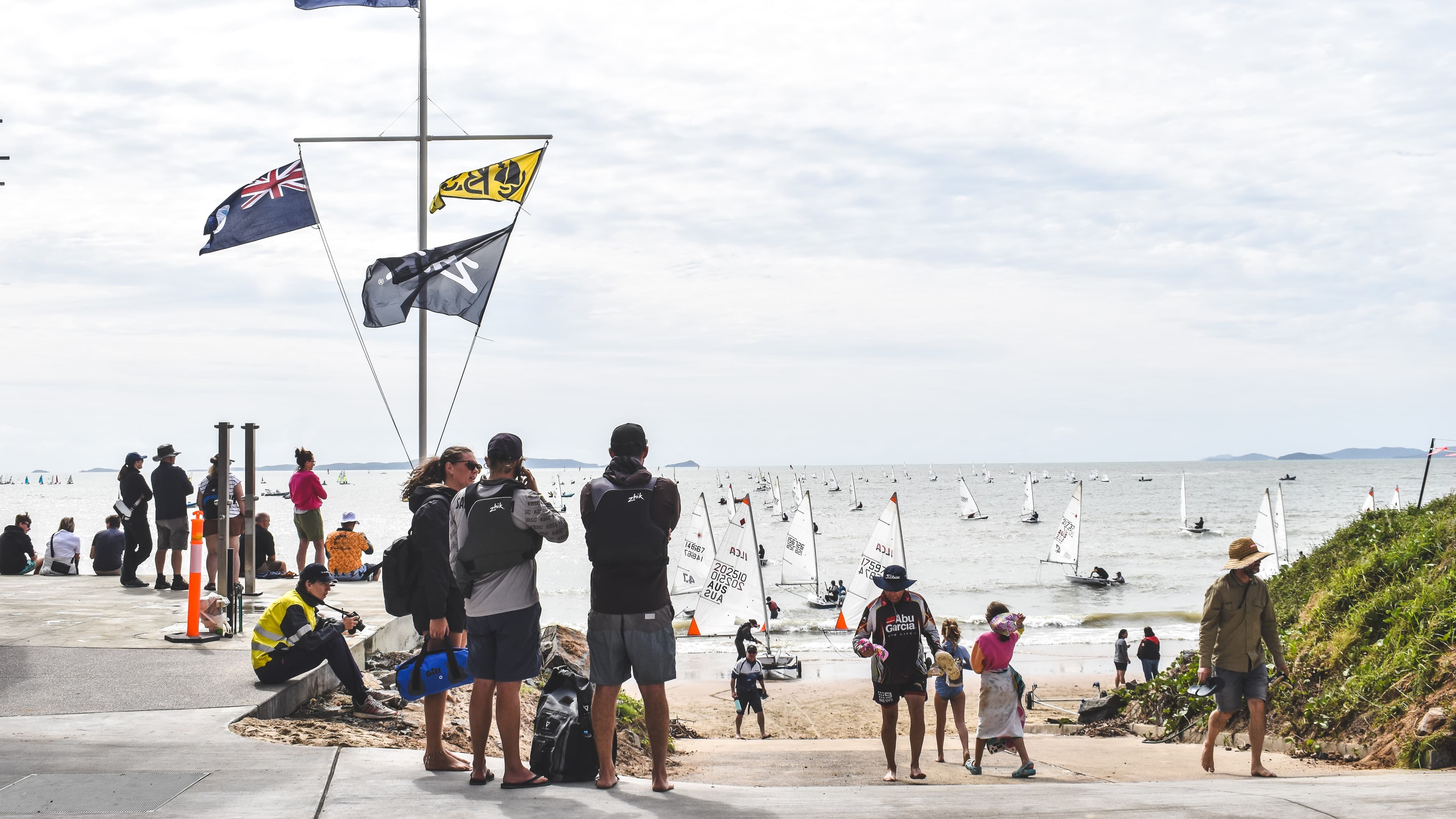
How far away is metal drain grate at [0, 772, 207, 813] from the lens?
462 centimetres

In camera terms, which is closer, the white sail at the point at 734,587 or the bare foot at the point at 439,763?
the bare foot at the point at 439,763

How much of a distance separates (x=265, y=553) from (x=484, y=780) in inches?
459

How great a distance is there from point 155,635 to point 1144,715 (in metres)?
11.7

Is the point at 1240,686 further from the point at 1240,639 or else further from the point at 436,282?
the point at 436,282

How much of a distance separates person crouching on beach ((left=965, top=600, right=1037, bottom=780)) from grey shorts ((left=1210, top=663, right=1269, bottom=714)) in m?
1.80

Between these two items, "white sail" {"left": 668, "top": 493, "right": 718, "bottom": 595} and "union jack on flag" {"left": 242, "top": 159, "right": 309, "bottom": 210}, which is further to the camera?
"white sail" {"left": 668, "top": 493, "right": 718, "bottom": 595}

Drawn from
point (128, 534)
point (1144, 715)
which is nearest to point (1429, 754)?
point (1144, 715)

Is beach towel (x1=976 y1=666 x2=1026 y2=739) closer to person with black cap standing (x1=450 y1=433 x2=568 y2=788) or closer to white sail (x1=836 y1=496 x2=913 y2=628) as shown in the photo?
person with black cap standing (x1=450 y1=433 x2=568 y2=788)

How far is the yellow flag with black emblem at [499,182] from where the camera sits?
474 inches

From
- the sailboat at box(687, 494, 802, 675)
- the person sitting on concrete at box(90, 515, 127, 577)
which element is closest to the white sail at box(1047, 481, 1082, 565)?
the sailboat at box(687, 494, 802, 675)

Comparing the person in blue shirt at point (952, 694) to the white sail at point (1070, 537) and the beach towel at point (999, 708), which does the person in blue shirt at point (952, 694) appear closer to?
the beach towel at point (999, 708)

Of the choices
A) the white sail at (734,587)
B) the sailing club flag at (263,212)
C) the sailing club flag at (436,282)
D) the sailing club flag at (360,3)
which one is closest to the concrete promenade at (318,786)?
the sailing club flag at (436,282)

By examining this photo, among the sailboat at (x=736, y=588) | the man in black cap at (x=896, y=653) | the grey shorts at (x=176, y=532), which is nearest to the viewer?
the man in black cap at (x=896, y=653)

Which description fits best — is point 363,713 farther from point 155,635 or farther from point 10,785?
point 155,635
